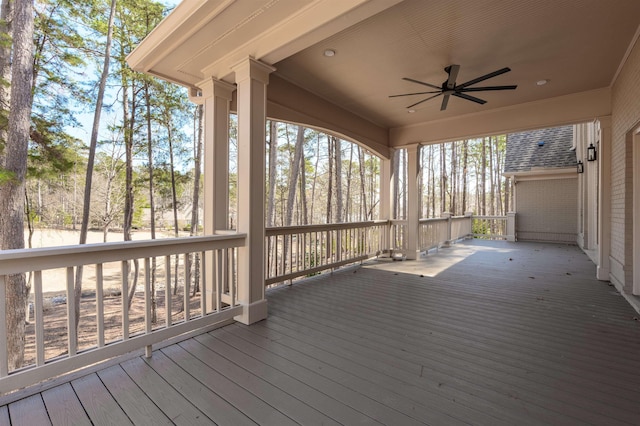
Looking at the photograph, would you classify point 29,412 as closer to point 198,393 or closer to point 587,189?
point 198,393

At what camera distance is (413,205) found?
6508 mm

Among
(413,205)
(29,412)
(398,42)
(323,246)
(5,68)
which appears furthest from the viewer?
(413,205)

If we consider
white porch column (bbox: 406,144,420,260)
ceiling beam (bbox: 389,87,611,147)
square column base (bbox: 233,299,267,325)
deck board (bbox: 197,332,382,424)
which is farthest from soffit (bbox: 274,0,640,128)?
deck board (bbox: 197,332,382,424)

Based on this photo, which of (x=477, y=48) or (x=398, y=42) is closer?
(x=398, y=42)

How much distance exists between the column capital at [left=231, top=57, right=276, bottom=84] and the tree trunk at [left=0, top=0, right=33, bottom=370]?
5.09 meters

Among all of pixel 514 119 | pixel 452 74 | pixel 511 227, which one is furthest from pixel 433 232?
pixel 452 74

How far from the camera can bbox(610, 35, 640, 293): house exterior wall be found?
3371 mm

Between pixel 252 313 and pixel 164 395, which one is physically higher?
pixel 252 313

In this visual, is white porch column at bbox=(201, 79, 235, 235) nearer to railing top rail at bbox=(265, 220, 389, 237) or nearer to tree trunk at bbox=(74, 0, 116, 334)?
railing top rail at bbox=(265, 220, 389, 237)

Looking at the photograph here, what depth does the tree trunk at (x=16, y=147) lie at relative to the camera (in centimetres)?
518

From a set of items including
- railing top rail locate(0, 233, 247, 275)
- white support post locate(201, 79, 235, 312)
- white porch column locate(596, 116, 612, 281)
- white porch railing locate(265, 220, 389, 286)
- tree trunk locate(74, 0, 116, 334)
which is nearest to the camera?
railing top rail locate(0, 233, 247, 275)

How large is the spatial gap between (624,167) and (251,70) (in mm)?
4799

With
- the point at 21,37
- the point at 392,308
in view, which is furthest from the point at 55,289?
the point at 392,308

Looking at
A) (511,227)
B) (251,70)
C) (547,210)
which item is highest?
(251,70)
